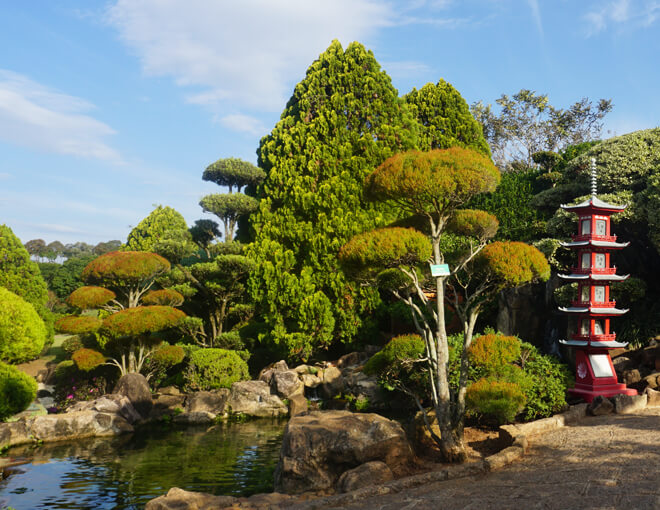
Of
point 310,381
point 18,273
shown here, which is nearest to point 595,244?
point 310,381

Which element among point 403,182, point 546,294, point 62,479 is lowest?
point 62,479

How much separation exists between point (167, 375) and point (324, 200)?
8.09 meters

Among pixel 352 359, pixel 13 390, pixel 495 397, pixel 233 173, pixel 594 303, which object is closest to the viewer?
pixel 495 397

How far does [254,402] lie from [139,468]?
5254 millimetres

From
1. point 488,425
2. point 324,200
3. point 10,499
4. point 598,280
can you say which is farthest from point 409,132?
point 10,499

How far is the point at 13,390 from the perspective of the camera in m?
11.5

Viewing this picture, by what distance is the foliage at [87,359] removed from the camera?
15008mm

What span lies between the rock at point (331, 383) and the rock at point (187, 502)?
29.2ft

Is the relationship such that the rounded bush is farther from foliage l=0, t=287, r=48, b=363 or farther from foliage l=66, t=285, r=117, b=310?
foliage l=0, t=287, r=48, b=363

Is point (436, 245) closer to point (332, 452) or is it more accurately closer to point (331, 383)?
point (332, 452)

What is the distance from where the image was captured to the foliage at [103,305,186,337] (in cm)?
1436

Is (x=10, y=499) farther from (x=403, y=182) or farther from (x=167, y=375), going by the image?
(x=167, y=375)

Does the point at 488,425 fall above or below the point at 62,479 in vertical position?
above

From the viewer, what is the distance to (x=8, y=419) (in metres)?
12.4
